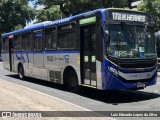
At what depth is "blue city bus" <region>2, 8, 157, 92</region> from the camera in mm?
10836

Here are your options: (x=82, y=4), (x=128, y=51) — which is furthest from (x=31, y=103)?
(x=82, y=4)

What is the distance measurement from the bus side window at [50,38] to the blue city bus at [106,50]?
0.04 metres

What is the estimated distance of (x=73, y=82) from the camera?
1319 cm

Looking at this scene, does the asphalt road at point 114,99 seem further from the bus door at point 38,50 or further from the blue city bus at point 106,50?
the bus door at point 38,50

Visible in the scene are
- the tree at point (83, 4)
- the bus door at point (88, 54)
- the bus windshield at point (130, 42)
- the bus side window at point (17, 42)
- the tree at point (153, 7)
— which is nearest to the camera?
the bus windshield at point (130, 42)

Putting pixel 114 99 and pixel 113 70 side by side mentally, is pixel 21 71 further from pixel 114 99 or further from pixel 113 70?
pixel 113 70

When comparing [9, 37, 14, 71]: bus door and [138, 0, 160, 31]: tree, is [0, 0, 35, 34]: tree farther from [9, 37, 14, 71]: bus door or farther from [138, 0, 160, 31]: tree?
[9, 37, 14, 71]: bus door

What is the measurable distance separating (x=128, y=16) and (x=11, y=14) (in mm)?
50016

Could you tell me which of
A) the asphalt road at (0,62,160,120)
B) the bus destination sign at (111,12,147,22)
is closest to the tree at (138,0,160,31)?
the asphalt road at (0,62,160,120)

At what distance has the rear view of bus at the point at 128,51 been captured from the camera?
35.4 ft

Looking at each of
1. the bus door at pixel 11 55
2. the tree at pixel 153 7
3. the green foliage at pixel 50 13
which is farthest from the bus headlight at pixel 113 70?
the green foliage at pixel 50 13

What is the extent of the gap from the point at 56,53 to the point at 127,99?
13.4ft

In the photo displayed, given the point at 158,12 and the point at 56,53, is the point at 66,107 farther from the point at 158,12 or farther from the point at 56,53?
the point at 158,12

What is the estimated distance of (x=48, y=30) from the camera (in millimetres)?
14922
